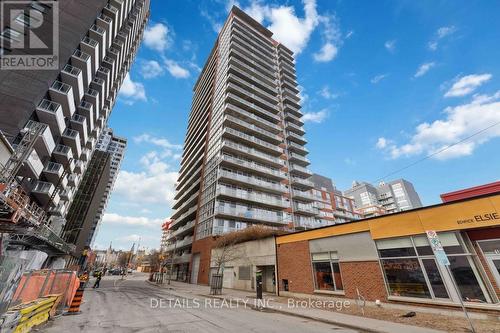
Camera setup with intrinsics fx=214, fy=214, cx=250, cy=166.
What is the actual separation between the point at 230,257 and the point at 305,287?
41.1 ft

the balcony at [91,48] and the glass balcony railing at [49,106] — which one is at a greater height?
the balcony at [91,48]

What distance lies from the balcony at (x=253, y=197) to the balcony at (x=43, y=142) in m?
21.4

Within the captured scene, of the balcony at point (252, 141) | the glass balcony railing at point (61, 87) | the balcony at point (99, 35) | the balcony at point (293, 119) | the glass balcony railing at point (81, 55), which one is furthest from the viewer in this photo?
the balcony at point (293, 119)

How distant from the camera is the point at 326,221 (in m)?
59.7

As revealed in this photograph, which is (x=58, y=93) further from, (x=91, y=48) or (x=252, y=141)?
(x=252, y=141)

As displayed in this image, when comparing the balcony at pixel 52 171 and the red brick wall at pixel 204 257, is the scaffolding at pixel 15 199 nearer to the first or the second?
the balcony at pixel 52 171

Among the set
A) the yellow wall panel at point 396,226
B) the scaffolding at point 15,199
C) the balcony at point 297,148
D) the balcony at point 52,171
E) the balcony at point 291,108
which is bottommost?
the yellow wall panel at point 396,226

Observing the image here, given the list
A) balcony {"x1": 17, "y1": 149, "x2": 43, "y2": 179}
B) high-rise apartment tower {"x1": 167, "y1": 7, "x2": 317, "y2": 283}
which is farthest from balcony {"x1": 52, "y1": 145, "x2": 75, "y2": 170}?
high-rise apartment tower {"x1": 167, "y1": 7, "x2": 317, "y2": 283}

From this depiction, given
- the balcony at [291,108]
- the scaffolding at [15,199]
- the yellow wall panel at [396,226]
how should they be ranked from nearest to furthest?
the yellow wall panel at [396,226], the scaffolding at [15,199], the balcony at [291,108]

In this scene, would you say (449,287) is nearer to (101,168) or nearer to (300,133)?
(300,133)

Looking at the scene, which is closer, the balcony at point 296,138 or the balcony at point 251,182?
the balcony at point 251,182

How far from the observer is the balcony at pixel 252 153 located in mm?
38275

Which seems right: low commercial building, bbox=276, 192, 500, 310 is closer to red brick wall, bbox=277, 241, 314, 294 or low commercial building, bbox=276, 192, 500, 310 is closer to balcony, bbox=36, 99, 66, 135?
red brick wall, bbox=277, 241, 314, 294

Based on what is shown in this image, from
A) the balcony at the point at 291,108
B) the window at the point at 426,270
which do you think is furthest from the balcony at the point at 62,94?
the balcony at the point at 291,108
